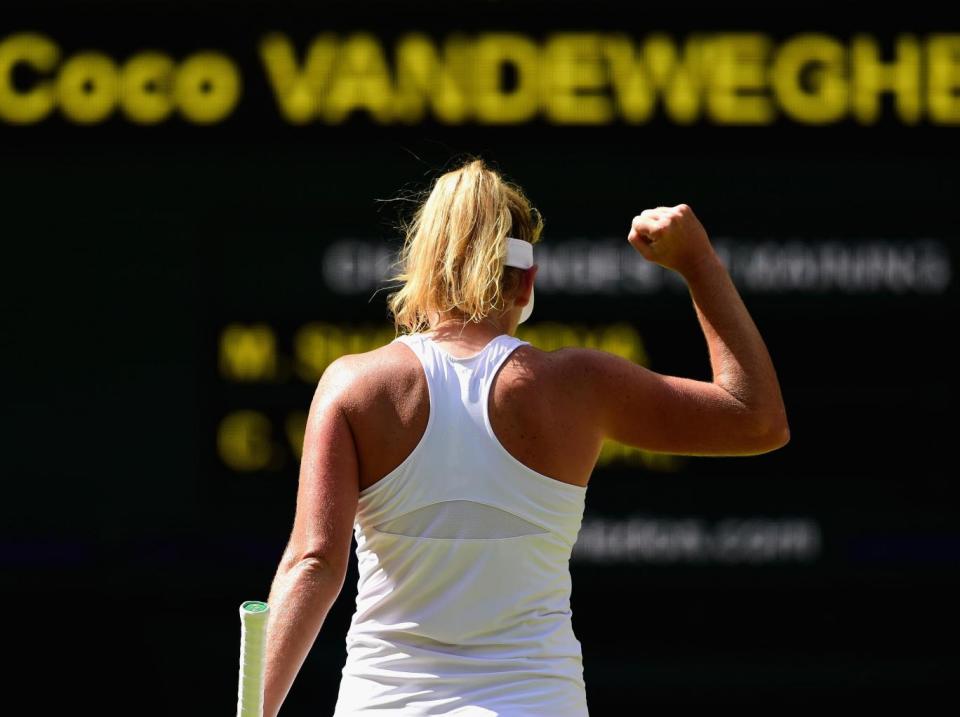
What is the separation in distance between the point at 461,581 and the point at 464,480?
0.13 metres

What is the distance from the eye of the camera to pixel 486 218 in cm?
211

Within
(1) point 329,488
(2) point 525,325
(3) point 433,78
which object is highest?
(3) point 433,78

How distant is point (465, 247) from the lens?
6.90ft

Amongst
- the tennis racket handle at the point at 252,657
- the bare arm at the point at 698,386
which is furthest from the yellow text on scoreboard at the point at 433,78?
the tennis racket handle at the point at 252,657

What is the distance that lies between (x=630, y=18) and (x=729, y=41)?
0.89ft

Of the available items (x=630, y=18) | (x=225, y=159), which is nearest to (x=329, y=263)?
(x=225, y=159)

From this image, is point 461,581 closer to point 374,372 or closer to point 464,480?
point 464,480

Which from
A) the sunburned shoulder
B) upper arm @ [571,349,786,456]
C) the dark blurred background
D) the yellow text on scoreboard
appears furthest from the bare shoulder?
the yellow text on scoreboard

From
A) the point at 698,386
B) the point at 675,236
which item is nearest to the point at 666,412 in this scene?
the point at 698,386

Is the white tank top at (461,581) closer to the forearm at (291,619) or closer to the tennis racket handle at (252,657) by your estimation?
the forearm at (291,619)

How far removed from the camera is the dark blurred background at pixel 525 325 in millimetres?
4137

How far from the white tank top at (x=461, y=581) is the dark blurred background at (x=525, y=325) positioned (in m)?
2.12

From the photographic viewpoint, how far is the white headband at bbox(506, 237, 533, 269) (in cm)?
212

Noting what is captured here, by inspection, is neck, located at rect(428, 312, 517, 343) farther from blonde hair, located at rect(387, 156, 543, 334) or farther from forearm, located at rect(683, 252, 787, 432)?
forearm, located at rect(683, 252, 787, 432)
